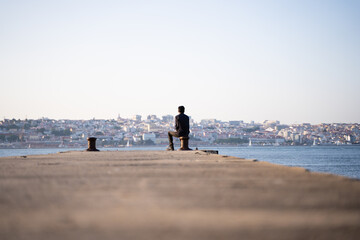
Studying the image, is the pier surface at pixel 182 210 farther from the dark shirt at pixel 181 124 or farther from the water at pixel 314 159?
the water at pixel 314 159

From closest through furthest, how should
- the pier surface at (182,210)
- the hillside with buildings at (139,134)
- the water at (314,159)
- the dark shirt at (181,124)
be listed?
1. the pier surface at (182,210)
2. the dark shirt at (181,124)
3. the water at (314,159)
4. the hillside with buildings at (139,134)

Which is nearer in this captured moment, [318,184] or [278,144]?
[318,184]

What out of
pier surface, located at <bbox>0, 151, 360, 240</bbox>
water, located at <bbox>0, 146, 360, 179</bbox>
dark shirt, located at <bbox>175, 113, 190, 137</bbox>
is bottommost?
water, located at <bbox>0, 146, 360, 179</bbox>

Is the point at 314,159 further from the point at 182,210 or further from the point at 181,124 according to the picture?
the point at 182,210

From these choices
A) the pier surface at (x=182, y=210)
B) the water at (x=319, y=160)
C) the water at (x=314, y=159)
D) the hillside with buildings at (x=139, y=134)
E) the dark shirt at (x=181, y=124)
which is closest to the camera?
the pier surface at (x=182, y=210)

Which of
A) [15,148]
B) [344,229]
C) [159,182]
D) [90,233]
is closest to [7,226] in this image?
[90,233]

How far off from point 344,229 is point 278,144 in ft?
525

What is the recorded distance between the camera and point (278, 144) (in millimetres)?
159375

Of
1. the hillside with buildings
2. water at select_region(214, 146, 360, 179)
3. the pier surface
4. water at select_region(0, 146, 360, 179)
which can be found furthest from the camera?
the hillside with buildings

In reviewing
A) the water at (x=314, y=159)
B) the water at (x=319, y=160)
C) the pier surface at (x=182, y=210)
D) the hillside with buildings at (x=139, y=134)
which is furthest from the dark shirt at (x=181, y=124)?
the hillside with buildings at (x=139, y=134)

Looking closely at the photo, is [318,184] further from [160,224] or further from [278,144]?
[278,144]

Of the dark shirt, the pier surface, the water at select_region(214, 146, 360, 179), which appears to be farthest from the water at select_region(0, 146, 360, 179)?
the pier surface

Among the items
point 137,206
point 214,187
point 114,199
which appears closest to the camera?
point 137,206

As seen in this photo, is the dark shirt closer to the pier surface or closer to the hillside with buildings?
the pier surface
